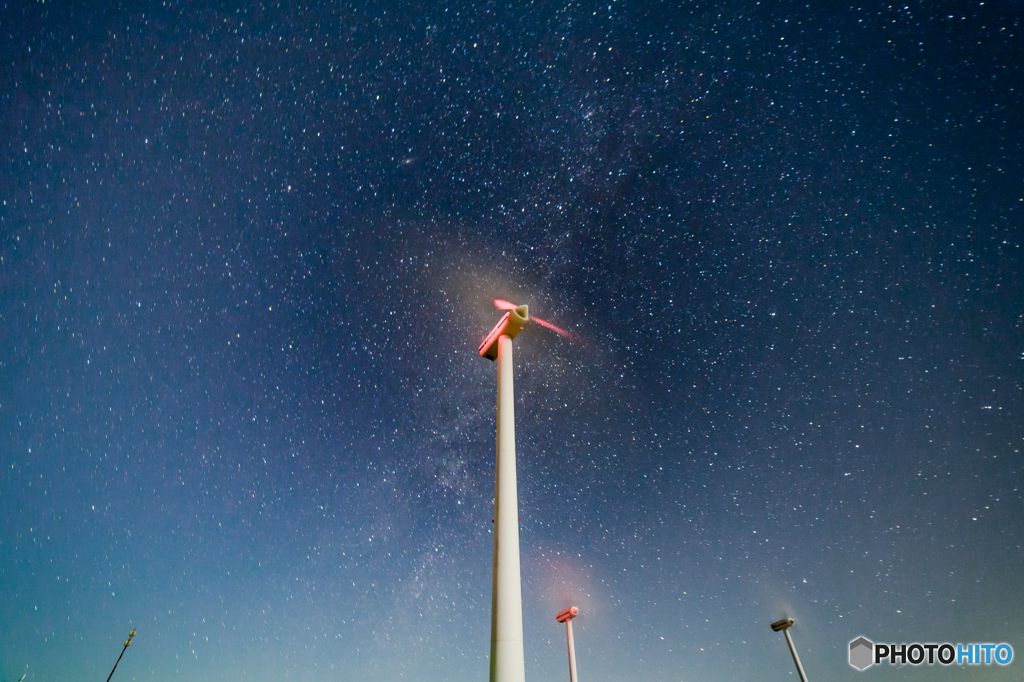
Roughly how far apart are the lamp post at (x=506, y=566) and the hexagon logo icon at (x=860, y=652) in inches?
933

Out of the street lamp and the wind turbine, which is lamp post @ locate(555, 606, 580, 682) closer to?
the street lamp

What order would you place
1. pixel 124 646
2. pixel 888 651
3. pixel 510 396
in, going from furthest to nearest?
pixel 124 646 → pixel 888 651 → pixel 510 396

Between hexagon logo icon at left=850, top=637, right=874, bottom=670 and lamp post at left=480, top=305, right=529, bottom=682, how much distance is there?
23.7m

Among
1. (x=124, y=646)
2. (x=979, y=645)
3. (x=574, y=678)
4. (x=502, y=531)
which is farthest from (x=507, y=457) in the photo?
(x=124, y=646)

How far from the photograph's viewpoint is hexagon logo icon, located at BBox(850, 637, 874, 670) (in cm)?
2360

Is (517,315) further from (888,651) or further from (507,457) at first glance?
(888,651)

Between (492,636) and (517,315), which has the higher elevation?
(517,315)

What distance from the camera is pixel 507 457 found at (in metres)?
11.4

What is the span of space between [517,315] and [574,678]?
2475 centimetres

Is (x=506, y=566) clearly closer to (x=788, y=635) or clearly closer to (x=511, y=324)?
(x=511, y=324)

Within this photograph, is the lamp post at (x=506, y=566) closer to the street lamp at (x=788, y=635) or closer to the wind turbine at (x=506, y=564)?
the wind turbine at (x=506, y=564)

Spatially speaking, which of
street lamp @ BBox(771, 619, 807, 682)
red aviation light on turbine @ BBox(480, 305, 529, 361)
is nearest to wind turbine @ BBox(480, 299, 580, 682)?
red aviation light on turbine @ BBox(480, 305, 529, 361)

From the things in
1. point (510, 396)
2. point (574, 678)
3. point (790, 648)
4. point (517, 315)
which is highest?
point (517, 315)

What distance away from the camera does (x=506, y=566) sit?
9.77 metres
